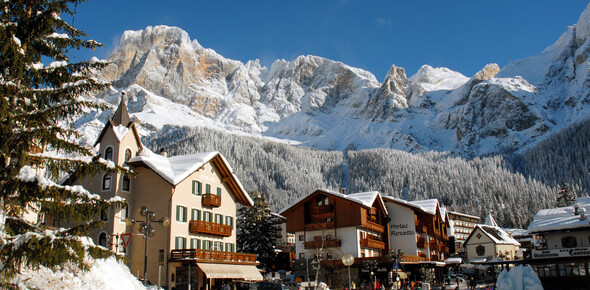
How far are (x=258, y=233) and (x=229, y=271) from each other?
89.0 feet

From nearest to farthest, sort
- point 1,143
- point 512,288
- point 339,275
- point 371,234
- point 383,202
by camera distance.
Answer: point 1,143 → point 512,288 → point 339,275 → point 371,234 → point 383,202

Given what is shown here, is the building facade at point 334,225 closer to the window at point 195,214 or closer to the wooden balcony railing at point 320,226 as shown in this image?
the wooden balcony railing at point 320,226

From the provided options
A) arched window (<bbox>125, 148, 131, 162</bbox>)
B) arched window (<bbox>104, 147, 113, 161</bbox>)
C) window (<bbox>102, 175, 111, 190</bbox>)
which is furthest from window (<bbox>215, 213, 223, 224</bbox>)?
arched window (<bbox>104, 147, 113, 161</bbox>)

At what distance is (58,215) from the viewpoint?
14633 mm

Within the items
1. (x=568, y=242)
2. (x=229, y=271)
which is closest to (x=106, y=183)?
(x=229, y=271)

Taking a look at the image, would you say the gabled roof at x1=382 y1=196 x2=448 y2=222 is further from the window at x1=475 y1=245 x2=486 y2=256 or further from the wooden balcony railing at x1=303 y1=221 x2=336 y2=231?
the window at x1=475 y1=245 x2=486 y2=256

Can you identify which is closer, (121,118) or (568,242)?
(121,118)

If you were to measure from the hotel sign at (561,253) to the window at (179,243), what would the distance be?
3162 cm

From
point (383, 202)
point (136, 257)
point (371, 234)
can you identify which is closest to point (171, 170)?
point (136, 257)

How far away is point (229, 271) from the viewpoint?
44719mm

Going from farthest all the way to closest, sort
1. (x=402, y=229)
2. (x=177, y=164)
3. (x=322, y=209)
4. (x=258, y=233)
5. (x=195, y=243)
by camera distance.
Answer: (x=258, y=233), (x=402, y=229), (x=322, y=209), (x=177, y=164), (x=195, y=243)

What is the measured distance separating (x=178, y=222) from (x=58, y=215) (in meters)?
28.8

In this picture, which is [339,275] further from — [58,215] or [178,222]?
[58,215]

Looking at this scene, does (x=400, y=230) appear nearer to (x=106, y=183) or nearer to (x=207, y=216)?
(x=207, y=216)
